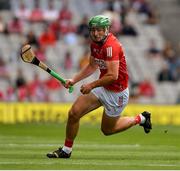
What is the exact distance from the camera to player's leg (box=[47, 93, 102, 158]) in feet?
48.5

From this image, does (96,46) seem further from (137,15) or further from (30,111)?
(137,15)

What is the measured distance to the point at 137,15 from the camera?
34094 millimetres

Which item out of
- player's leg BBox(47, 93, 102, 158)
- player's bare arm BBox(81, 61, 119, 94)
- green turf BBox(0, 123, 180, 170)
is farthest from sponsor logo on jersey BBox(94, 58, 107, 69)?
green turf BBox(0, 123, 180, 170)

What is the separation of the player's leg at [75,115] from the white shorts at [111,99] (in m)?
0.11

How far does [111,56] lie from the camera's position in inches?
575

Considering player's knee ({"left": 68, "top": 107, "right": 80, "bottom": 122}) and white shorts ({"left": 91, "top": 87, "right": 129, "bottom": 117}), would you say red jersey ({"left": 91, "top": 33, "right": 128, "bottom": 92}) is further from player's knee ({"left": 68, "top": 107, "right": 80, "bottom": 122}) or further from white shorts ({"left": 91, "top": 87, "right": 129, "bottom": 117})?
player's knee ({"left": 68, "top": 107, "right": 80, "bottom": 122})

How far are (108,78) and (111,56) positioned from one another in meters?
0.36

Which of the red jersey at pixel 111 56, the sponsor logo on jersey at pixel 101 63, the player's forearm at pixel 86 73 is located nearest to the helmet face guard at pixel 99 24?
the red jersey at pixel 111 56

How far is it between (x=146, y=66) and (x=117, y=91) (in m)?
17.0

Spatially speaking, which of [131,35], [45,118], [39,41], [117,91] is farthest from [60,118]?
[117,91]

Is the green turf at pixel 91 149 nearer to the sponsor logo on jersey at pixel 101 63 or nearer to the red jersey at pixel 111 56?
the red jersey at pixel 111 56

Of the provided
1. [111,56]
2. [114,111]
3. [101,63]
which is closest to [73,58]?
[114,111]

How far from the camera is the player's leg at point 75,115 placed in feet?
48.5

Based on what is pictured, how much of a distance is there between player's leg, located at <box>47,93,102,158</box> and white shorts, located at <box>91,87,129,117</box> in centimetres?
11
